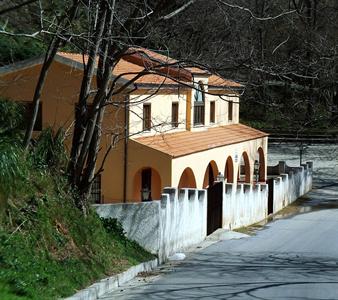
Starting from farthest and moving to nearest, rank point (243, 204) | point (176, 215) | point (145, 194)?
point (145, 194)
point (243, 204)
point (176, 215)

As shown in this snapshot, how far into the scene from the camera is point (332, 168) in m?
51.4

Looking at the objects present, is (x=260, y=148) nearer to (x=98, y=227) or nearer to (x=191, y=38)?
(x=191, y=38)

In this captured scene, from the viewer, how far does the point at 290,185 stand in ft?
126

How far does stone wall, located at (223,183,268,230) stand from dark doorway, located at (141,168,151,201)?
3433mm

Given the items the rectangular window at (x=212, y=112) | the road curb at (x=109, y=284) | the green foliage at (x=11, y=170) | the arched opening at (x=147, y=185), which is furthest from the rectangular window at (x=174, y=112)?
the green foliage at (x=11, y=170)

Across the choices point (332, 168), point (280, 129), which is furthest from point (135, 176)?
point (280, 129)

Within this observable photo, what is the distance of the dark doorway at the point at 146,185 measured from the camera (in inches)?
1090

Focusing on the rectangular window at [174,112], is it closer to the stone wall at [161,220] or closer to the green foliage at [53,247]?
the stone wall at [161,220]

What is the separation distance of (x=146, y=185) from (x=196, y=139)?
3.75 meters

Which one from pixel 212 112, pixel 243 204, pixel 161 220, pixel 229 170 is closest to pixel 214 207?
pixel 243 204

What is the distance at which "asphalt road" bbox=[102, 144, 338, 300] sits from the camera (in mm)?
12103

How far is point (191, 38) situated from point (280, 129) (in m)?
34.6

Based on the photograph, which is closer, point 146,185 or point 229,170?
point 146,185

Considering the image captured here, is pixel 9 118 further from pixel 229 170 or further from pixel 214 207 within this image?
pixel 229 170
